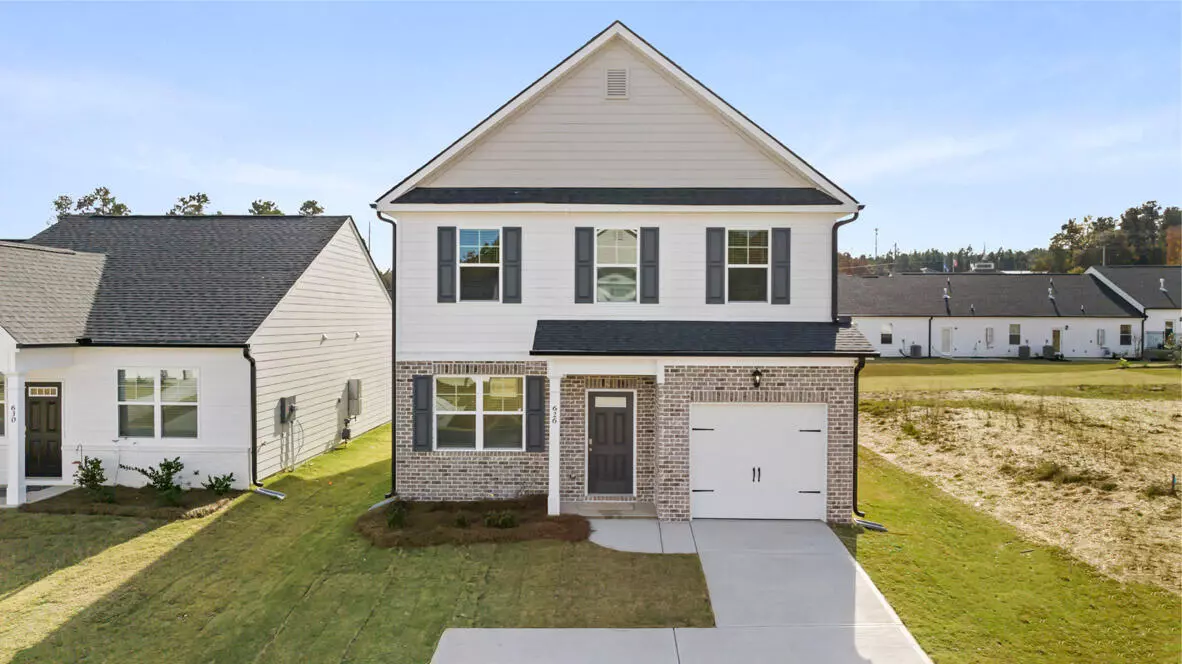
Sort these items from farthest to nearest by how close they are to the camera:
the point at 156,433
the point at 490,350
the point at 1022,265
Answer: the point at 1022,265
the point at 156,433
the point at 490,350

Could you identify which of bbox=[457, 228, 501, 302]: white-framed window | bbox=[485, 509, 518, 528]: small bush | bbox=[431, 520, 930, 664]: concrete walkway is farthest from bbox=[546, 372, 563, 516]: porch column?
bbox=[457, 228, 501, 302]: white-framed window

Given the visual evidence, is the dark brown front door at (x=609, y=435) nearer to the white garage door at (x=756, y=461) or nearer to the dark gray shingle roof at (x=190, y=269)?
the white garage door at (x=756, y=461)

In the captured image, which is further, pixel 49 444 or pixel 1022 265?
pixel 1022 265

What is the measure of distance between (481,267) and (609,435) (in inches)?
166

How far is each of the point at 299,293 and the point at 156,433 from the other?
14.2 feet

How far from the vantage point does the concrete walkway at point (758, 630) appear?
726cm

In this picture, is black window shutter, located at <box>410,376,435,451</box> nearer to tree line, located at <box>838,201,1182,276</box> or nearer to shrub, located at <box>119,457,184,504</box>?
shrub, located at <box>119,457,184,504</box>

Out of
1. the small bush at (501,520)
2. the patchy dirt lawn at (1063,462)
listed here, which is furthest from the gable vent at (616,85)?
the patchy dirt lawn at (1063,462)

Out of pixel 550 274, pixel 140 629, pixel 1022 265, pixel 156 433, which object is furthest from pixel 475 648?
pixel 1022 265

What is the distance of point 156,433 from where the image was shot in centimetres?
1349

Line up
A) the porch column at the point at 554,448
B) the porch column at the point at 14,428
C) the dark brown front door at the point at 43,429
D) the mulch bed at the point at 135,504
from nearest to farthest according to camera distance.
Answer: the porch column at the point at 554,448, the mulch bed at the point at 135,504, the porch column at the point at 14,428, the dark brown front door at the point at 43,429

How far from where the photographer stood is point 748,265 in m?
12.4

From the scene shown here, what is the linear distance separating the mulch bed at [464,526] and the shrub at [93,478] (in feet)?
18.0

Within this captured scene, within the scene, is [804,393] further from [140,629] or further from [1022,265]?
[1022,265]
